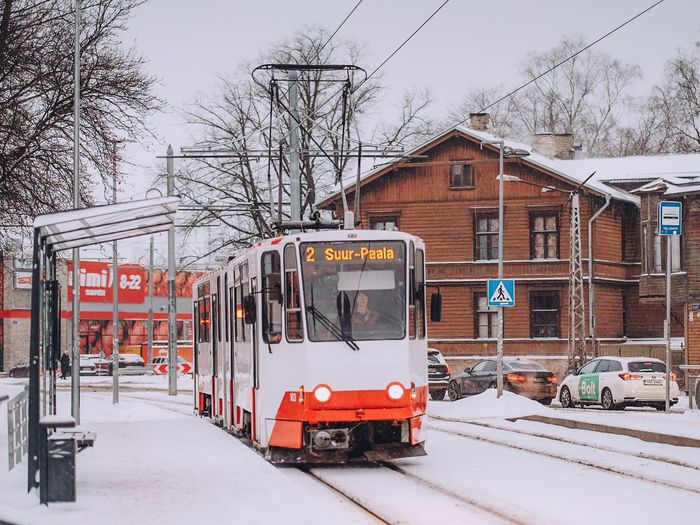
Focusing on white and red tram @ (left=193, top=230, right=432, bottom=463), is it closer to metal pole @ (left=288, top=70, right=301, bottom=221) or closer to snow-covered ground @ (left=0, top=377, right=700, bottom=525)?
snow-covered ground @ (left=0, top=377, right=700, bottom=525)

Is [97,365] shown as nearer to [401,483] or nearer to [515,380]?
[515,380]

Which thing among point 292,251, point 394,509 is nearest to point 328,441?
point 292,251

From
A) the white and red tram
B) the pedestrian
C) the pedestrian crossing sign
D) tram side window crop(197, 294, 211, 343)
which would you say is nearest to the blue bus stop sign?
the pedestrian crossing sign

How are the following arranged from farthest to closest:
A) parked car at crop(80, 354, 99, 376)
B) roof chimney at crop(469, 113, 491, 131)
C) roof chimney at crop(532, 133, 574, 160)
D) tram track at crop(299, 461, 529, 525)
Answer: parked car at crop(80, 354, 99, 376) < roof chimney at crop(532, 133, 574, 160) < roof chimney at crop(469, 113, 491, 131) < tram track at crop(299, 461, 529, 525)

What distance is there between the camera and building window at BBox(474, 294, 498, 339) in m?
56.0

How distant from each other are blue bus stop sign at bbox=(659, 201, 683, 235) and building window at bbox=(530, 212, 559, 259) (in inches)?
1110

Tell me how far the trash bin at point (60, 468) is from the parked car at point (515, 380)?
1019 inches

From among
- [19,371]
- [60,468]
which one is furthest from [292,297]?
[19,371]

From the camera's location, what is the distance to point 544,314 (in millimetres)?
55688

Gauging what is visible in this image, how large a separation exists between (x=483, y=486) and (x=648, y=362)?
66.8 feet

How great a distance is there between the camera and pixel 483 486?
15.1 m

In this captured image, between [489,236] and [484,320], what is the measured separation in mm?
3414

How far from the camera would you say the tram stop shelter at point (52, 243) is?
13297 millimetres

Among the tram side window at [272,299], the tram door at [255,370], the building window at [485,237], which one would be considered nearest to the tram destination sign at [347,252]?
the tram side window at [272,299]
